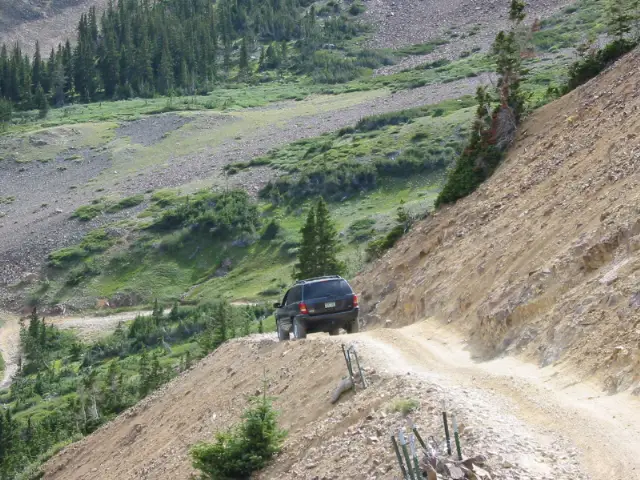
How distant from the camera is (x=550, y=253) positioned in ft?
69.2

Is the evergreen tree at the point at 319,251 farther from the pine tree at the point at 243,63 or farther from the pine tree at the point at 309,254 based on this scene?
the pine tree at the point at 243,63

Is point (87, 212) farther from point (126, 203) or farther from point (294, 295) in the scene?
point (294, 295)

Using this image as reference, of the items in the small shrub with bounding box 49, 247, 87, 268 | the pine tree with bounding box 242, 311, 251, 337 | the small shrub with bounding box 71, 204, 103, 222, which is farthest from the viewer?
the small shrub with bounding box 71, 204, 103, 222

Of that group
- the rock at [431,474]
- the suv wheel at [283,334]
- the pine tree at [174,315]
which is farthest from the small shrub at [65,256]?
the rock at [431,474]

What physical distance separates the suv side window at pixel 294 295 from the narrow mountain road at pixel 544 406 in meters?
5.64

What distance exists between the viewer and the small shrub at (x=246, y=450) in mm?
15914

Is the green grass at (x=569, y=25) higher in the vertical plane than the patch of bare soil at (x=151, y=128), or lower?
higher

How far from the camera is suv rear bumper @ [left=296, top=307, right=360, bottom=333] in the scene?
82.9 feet

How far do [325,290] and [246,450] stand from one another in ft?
32.7

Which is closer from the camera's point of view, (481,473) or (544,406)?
(481,473)

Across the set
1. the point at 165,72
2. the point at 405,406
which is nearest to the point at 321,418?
the point at 405,406

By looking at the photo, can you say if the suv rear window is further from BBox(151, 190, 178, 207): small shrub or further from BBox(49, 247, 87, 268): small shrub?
BBox(151, 190, 178, 207): small shrub

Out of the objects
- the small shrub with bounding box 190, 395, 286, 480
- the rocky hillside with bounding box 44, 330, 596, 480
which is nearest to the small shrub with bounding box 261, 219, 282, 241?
the rocky hillside with bounding box 44, 330, 596, 480

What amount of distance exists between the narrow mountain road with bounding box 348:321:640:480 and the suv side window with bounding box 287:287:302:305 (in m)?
5.64
